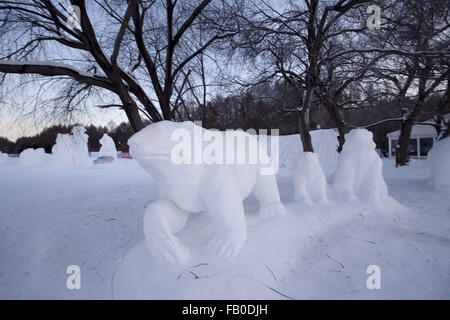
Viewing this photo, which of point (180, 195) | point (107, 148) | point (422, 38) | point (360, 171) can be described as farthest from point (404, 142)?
point (107, 148)

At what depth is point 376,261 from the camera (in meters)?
1.60

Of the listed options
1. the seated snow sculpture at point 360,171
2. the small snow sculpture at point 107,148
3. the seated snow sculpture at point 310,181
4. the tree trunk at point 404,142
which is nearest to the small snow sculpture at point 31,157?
the small snow sculpture at point 107,148

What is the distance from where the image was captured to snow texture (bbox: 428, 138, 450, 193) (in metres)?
3.41

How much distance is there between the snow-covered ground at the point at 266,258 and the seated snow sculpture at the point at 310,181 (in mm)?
159

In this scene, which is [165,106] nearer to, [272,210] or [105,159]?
[272,210]

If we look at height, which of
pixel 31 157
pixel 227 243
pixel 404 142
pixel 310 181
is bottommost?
pixel 227 243

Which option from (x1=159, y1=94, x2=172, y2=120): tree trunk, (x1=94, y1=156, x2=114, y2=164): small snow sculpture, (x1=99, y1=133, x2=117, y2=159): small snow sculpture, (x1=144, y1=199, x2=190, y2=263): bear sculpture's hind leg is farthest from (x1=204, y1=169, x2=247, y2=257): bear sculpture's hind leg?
(x1=99, y1=133, x2=117, y2=159): small snow sculpture

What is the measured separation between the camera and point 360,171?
2633 mm

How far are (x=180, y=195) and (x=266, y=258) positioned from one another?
2.28ft

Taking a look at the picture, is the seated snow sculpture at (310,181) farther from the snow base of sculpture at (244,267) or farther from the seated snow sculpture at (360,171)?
the snow base of sculpture at (244,267)

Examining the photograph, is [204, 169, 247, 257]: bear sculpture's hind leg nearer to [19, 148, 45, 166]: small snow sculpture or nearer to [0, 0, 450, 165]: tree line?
[0, 0, 450, 165]: tree line
